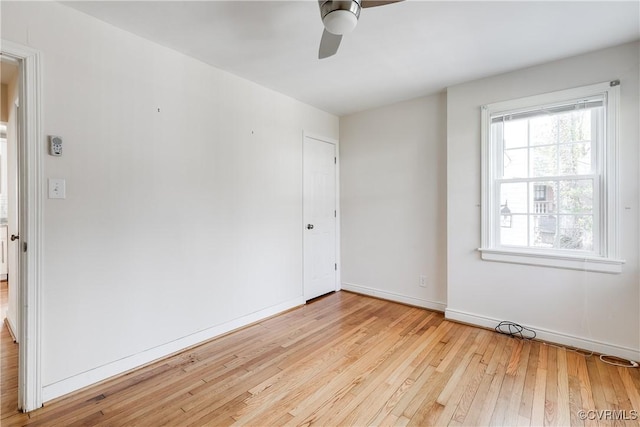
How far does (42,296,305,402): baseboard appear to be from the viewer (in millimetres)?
1885

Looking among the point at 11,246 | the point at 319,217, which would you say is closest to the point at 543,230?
the point at 319,217

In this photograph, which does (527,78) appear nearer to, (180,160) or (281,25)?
(281,25)

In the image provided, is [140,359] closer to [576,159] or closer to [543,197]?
[543,197]

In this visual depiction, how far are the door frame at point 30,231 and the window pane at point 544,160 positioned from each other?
385 cm

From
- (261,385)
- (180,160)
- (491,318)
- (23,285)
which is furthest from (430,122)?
(23,285)

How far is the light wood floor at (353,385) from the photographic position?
67.1 inches

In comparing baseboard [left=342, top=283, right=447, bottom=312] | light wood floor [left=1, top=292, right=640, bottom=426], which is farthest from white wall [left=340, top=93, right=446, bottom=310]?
light wood floor [left=1, top=292, right=640, bottom=426]

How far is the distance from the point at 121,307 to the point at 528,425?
2702 mm

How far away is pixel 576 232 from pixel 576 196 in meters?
0.31

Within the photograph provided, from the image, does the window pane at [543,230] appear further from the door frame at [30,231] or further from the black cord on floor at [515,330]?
the door frame at [30,231]

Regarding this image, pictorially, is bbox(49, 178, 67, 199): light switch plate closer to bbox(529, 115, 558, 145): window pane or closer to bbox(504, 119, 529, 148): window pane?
bbox(504, 119, 529, 148): window pane

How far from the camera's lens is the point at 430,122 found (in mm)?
3432

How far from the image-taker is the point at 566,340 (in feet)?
8.37

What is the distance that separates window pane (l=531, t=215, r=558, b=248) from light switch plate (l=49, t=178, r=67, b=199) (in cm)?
378
